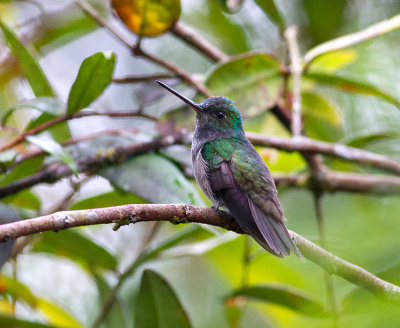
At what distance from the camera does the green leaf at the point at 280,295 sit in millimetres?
2199

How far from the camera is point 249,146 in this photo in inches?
101

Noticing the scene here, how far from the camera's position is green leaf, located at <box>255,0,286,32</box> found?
131 inches

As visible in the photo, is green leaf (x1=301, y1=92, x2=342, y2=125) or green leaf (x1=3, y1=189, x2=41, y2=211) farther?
green leaf (x1=301, y1=92, x2=342, y2=125)

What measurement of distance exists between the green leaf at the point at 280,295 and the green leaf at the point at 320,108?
150 centimetres

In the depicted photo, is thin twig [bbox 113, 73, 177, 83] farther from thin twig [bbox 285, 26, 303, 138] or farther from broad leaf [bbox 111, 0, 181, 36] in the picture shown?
thin twig [bbox 285, 26, 303, 138]

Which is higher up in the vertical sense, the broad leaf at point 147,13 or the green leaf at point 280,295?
the broad leaf at point 147,13

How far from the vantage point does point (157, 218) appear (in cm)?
147

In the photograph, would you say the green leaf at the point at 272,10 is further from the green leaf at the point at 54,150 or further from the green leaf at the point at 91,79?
the green leaf at the point at 54,150

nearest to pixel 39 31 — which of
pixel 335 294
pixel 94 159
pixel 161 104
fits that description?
pixel 161 104

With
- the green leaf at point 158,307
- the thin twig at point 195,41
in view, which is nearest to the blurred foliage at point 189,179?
the green leaf at point 158,307

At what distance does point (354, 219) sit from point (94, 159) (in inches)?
63.6

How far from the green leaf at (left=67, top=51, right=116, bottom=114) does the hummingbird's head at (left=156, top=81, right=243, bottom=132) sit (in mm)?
725

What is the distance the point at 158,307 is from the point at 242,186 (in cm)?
63

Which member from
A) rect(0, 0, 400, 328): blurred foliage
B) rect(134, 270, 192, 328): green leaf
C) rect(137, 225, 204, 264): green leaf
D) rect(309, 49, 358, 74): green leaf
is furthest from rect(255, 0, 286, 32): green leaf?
rect(134, 270, 192, 328): green leaf
